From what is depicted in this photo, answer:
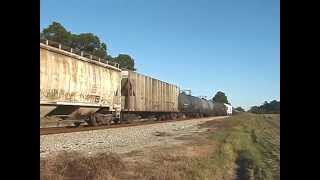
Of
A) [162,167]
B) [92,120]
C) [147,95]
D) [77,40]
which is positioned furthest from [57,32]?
[162,167]

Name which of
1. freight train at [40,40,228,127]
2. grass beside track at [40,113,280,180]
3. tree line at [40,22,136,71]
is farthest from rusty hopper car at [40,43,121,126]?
tree line at [40,22,136,71]

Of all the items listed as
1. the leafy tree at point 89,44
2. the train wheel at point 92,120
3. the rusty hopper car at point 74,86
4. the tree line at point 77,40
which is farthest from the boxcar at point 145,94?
the leafy tree at point 89,44

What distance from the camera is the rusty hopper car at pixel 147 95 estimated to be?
3170 centimetres

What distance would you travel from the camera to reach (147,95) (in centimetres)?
3700

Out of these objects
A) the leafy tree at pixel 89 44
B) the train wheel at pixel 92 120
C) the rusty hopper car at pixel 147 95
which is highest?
the leafy tree at pixel 89 44

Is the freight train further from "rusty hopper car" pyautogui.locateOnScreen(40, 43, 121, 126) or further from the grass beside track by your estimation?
the grass beside track

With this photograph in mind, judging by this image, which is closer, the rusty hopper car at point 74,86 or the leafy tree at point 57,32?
the rusty hopper car at point 74,86

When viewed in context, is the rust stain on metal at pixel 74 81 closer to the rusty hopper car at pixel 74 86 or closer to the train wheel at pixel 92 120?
the rusty hopper car at pixel 74 86

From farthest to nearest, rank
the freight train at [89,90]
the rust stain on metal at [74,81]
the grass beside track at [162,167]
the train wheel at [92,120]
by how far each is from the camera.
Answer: the train wheel at [92,120] < the freight train at [89,90] < the rust stain on metal at [74,81] < the grass beside track at [162,167]

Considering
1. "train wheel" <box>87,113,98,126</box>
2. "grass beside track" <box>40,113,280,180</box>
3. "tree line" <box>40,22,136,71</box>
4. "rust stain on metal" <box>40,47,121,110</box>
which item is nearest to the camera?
"grass beside track" <box>40,113,280,180</box>

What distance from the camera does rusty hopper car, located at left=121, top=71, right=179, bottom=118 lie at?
31703mm

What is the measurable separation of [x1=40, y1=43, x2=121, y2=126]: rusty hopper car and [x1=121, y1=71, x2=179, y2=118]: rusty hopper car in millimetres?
2457
